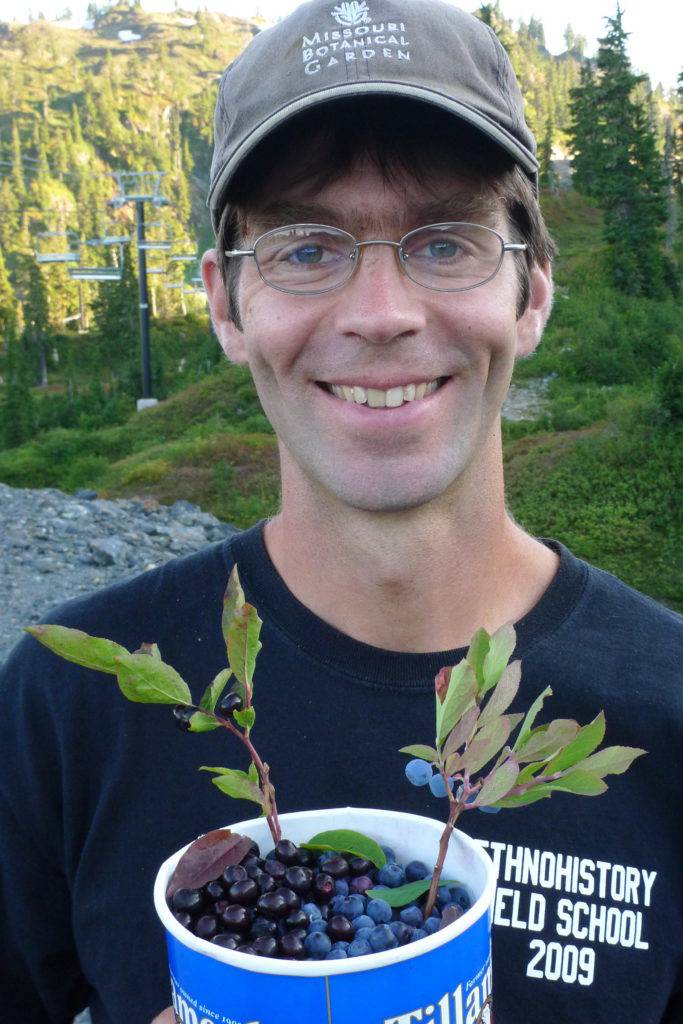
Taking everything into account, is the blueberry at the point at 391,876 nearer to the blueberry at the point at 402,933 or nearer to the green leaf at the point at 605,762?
the blueberry at the point at 402,933

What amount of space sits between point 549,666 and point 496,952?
0.56 m

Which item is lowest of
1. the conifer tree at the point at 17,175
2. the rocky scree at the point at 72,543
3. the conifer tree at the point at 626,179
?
the rocky scree at the point at 72,543

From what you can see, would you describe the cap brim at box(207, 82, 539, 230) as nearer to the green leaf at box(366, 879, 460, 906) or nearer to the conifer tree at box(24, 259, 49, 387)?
the green leaf at box(366, 879, 460, 906)

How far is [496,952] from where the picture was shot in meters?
1.88

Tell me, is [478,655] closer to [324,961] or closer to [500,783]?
[500,783]

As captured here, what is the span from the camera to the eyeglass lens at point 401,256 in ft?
6.60

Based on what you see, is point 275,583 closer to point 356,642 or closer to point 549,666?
point 356,642

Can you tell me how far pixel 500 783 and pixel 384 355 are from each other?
110 centimetres

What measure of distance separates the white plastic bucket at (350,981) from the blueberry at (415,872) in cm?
5

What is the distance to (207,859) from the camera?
117 cm

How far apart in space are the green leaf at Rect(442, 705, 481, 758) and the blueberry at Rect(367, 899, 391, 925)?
0.17 meters

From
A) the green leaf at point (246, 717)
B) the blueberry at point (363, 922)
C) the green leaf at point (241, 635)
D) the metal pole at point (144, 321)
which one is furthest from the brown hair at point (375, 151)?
the metal pole at point (144, 321)

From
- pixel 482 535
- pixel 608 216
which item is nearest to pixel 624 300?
pixel 608 216

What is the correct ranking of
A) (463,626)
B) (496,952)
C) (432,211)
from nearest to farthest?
(496,952) < (432,211) < (463,626)
